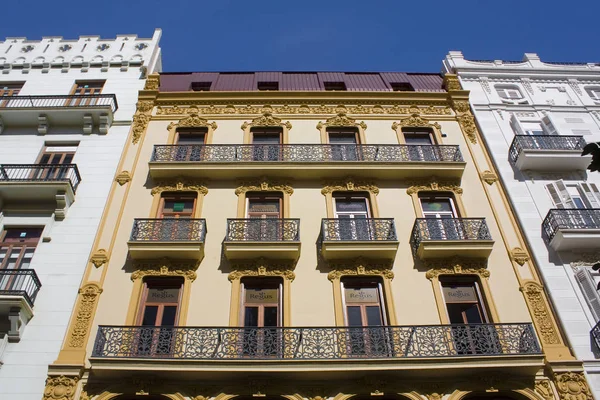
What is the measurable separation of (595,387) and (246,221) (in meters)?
9.70

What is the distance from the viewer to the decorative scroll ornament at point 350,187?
55.7 feet

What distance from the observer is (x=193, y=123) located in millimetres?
19578

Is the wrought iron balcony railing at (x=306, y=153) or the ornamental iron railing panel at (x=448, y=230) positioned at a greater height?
the wrought iron balcony railing at (x=306, y=153)


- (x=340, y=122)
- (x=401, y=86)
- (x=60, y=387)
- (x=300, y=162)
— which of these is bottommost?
(x=60, y=387)

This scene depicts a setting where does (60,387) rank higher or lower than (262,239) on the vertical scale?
lower

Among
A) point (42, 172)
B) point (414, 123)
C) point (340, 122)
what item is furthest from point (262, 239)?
point (414, 123)

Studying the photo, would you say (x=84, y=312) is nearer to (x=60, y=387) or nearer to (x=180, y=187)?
(x=60, y=387)

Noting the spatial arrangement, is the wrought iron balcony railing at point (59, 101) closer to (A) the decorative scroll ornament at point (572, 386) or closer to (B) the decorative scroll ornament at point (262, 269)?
(B) the decorative scroll ornament at point (262, 269)

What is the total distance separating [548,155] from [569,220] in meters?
2.82

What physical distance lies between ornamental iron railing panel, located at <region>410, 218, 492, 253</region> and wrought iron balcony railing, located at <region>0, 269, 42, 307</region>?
10278mm

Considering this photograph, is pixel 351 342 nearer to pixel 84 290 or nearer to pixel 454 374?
pixel 454 374

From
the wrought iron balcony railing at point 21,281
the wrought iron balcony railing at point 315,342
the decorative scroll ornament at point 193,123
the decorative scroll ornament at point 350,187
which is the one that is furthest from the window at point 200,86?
the wrought iron balcony railing at point 315,342

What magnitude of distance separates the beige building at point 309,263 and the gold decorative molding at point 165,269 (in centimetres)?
4

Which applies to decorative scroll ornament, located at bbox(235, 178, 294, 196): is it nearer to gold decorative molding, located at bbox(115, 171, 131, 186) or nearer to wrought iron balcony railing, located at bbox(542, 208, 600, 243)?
gold decorative molding, located at bbox(115, 171, 131, 186)
